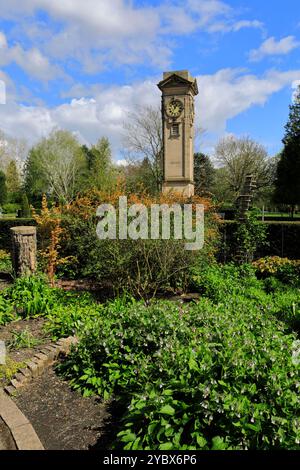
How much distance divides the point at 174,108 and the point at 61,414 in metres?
11.3

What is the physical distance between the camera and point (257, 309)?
4191mm

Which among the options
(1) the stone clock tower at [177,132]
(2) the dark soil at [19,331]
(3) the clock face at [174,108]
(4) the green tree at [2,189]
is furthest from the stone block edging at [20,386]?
(4) the green tree at [2,189]

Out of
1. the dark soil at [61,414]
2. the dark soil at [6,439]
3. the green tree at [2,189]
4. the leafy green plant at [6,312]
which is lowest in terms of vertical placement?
the dark soil at [6,439]

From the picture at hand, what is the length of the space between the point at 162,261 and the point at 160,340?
2.85 meters

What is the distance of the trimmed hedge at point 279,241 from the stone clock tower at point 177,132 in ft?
12.1

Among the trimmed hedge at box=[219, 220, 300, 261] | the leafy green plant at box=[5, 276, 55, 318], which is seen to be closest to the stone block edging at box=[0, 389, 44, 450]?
the leafy green plant at box=[5, 276, 55, 318]

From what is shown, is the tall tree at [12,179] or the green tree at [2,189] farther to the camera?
the tall tree at [12,179]

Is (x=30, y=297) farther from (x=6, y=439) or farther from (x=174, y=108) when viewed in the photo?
(x=174, y=108)

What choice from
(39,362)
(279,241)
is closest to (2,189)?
(279,241)

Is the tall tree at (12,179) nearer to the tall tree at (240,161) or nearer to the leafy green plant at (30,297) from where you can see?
the tall tree at (240,161)

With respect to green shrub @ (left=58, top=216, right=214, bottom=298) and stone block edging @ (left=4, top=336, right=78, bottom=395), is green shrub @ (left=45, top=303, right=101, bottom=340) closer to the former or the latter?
stone block edging @ (left=4, top=336, right=78, bottom=395)

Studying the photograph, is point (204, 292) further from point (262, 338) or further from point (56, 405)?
point (56, 405)

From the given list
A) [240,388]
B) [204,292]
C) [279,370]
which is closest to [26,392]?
[240,388]

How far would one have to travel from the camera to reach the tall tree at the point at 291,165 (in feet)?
84.3
